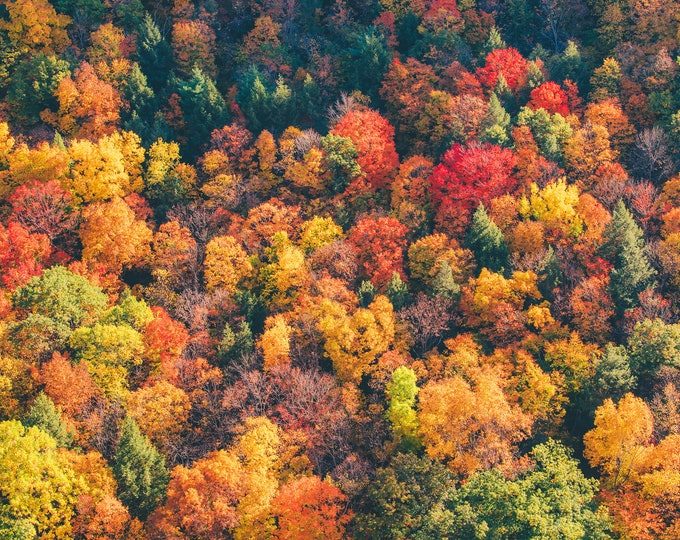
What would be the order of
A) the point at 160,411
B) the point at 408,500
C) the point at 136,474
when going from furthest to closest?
1. the point at 160,411
2. the point at 136,474
3. the point at 408,500

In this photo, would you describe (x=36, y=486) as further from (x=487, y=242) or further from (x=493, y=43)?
(x=493, y=43)

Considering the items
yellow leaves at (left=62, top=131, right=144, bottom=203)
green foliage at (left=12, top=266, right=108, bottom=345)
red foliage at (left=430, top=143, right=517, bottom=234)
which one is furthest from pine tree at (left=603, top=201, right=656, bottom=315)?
yellow leaves at (left=62, top=131, right=144, bottom=203)

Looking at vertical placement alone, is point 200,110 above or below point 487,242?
above

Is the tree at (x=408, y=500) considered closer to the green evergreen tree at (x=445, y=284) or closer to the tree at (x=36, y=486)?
the green evergreen tree at (x=445, y=284)

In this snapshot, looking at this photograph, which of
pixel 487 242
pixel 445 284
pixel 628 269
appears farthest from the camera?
pixel 487 242

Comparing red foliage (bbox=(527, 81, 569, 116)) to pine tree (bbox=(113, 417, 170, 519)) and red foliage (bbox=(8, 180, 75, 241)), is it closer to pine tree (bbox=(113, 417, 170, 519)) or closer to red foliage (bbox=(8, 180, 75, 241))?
Answer: red foliage (bbox=(8, 180, 75, 241))

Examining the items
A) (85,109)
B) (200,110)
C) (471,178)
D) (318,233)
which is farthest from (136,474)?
(85,109)

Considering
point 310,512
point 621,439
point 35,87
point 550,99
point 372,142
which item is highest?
point 550,99
